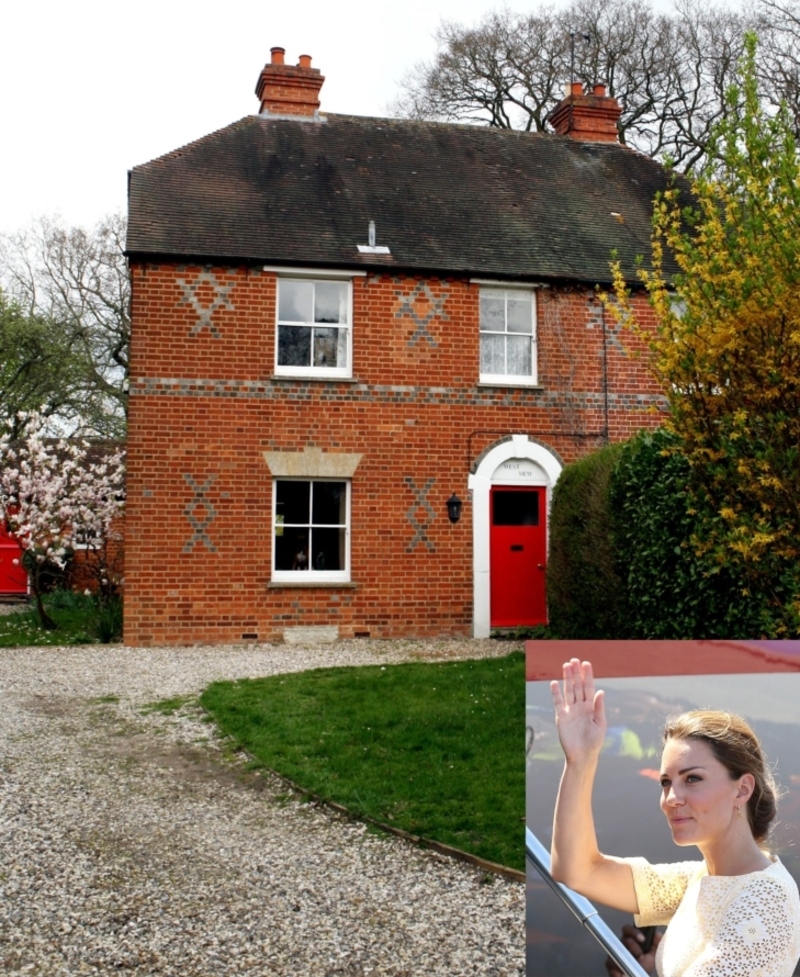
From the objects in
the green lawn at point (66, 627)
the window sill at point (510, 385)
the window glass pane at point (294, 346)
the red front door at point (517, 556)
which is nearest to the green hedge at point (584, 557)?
the red front door at point (517, 556)

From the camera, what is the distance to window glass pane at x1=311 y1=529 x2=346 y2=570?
16.6m

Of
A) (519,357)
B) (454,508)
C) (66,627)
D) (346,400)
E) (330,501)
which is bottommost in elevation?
(66,627)

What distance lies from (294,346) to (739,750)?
48.0 ft

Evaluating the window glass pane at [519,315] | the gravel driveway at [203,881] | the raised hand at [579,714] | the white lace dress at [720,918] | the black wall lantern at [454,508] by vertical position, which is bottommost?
the gravel driveway at [203,881]

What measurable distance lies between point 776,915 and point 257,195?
16510mm

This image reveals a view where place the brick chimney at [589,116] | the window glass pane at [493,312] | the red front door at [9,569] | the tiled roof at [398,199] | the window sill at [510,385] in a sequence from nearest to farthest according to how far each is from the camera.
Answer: the tiled roof at [398,199]
the window sill at [510,385]
the window glass pane at [493,312]
the brick chimney at [589,116]
the red front door at [9,569]

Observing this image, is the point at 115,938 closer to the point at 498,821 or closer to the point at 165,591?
the point at 498,821

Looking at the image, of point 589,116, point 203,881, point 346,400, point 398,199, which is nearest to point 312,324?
point 346,400

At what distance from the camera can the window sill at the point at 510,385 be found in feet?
56.2

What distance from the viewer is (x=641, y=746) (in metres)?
2.72

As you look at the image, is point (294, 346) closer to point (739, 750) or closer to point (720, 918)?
point (739, 750)

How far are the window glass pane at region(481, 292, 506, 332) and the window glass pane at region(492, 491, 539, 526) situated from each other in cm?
266

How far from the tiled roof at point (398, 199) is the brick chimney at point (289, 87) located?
326 mm

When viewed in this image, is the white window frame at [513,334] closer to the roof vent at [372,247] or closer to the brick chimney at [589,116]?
the roof vent at [372,247]
